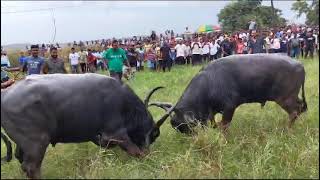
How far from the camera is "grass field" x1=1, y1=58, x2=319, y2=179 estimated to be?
228 inches

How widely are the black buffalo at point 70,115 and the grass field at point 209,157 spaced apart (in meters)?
0.26

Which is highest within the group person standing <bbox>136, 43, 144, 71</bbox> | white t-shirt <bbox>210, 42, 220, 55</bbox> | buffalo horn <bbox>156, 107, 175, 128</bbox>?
→ buffalo horn <bbox>156, 107, 175, 128</bbox>

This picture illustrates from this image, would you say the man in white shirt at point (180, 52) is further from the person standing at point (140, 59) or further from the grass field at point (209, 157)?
the grass field at point (209, 157)

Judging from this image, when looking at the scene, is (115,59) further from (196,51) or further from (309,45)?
(196,51)

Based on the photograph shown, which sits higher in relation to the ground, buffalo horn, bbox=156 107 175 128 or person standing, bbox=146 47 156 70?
buffalo horn, bbox=156 107 175 128

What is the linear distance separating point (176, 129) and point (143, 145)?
0.97 meters

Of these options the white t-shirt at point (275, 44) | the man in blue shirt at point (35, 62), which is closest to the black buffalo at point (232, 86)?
the man in blue shirt at point (35, 62)

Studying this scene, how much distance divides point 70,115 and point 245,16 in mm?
31423

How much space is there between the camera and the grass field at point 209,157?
228 inches

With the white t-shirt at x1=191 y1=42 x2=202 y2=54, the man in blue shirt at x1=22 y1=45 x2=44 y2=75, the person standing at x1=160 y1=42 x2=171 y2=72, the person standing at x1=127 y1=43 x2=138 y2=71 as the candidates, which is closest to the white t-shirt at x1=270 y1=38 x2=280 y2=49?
the white t-shirt at x1=191 y1=42 x2=202 y2=54

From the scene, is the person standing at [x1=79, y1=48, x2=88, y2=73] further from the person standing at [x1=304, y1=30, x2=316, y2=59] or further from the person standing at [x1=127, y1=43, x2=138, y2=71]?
the person standing at [x1=304, y1=30, x2=316, y2=59]

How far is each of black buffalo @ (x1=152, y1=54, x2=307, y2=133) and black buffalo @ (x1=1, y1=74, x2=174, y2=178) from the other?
0.93 m

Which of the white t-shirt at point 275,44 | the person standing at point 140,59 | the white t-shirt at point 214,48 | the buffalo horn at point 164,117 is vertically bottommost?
the person standing at point 140,59

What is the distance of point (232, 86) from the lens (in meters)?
8.02
